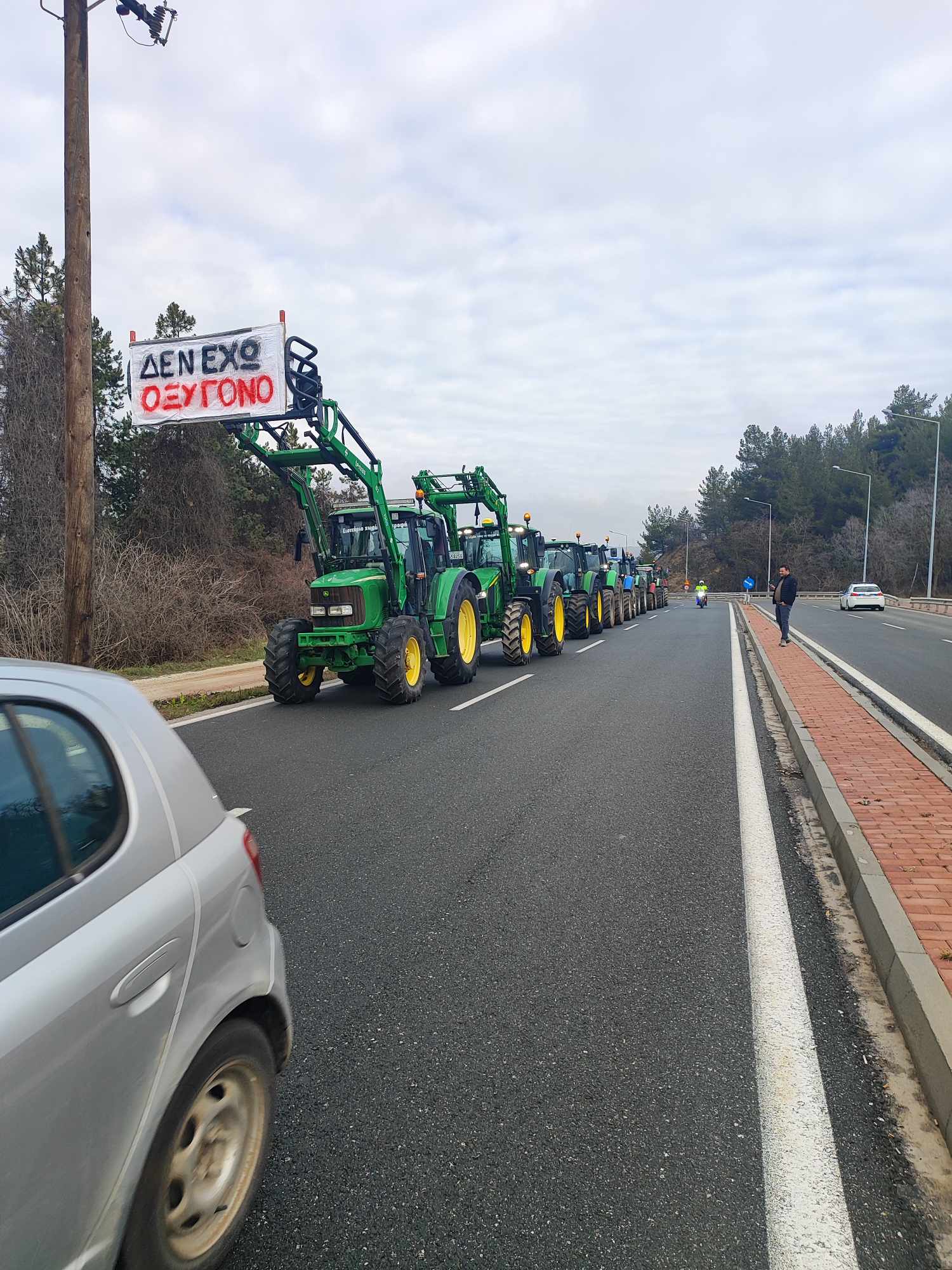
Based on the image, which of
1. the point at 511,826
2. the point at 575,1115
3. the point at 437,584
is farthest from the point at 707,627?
the point at 575,1115

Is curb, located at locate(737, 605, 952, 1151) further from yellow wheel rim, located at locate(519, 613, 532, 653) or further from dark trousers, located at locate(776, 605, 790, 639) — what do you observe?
dark trousers, located at locate(776, 605, 790, 639)

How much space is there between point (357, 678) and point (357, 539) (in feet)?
7.76

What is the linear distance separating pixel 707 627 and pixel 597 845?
2371 cm

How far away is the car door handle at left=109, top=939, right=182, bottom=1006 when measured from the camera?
1714mm

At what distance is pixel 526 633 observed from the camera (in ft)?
53.7

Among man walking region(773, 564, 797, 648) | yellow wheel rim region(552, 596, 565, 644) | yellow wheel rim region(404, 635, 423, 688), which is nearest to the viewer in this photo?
yellow wheel rim region(404, 635, 423, 688)

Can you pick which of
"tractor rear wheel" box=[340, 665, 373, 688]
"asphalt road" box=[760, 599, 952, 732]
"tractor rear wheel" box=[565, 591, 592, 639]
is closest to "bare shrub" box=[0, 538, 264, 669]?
"tractor rear wheel" box=[340, 665, 373, 688]

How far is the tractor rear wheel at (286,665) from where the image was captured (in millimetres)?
10828

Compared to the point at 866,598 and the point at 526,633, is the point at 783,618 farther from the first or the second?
the point at 866,598

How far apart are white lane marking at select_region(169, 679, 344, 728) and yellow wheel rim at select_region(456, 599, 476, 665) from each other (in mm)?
2278

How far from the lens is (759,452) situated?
95.8 metres

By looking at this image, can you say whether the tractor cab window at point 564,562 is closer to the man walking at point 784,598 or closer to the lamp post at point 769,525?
the man walking at point 784,598

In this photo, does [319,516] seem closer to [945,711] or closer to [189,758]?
[945,711]

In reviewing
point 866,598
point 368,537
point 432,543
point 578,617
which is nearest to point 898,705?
point 432,543
